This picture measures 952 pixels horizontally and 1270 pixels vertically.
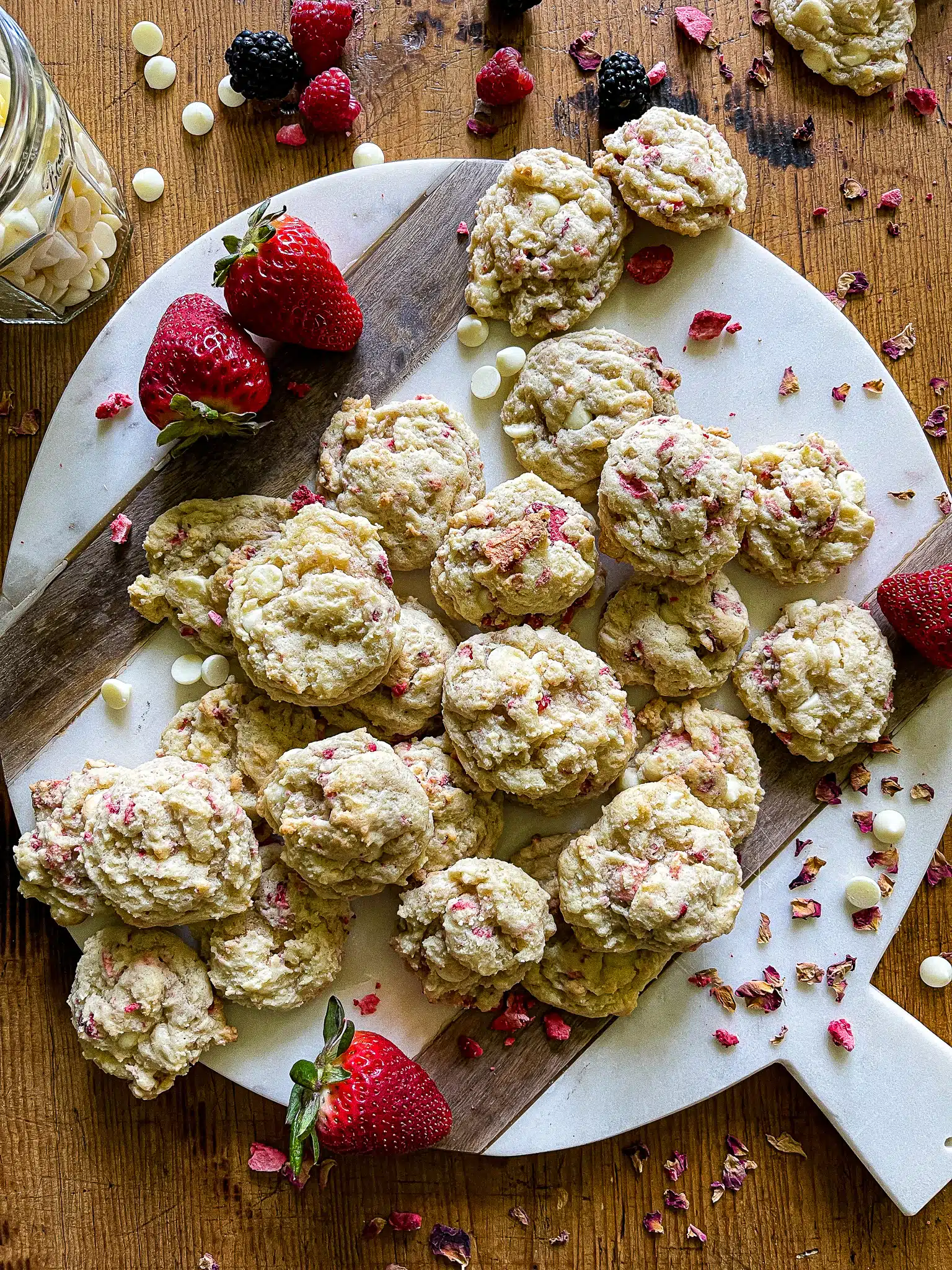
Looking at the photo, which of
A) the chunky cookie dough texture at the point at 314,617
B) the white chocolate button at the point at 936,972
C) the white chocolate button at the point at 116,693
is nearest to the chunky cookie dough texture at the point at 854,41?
the chunky cookie dough texture at the point at 314,617

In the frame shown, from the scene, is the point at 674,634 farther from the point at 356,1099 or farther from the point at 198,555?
the point at 356,1099

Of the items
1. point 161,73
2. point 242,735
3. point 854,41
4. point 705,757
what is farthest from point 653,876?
point 161,73

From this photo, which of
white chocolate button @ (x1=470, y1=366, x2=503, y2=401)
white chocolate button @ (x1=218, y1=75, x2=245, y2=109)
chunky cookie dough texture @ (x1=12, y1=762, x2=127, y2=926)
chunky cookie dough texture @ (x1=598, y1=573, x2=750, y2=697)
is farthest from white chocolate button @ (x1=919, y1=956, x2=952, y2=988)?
white chocolate button @ (x1=218, y1=75, x2=245, y2=109)

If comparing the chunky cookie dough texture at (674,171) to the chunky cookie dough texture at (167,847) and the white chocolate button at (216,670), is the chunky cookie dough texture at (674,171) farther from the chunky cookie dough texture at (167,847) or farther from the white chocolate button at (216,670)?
the chunky cookie dough texture at (167,847)

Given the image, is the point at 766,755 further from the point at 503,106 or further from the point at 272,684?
the point at 503,106

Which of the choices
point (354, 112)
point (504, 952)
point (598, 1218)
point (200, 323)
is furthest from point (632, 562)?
point (598, 1218)

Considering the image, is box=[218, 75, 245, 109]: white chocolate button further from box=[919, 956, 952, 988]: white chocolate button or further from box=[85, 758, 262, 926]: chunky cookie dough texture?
box=[919, 956, 952, 988]: white chocolate button
